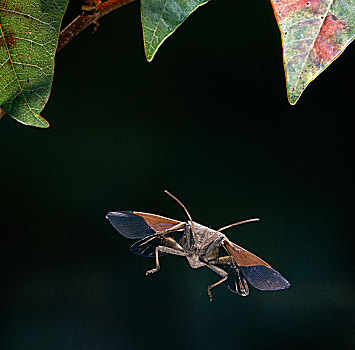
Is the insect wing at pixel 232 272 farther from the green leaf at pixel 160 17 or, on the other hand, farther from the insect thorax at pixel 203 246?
the green leaf at pixel 160 17

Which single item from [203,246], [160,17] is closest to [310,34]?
[160,17]

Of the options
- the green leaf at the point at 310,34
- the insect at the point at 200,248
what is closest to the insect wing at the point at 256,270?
the insect at the point at 200,248

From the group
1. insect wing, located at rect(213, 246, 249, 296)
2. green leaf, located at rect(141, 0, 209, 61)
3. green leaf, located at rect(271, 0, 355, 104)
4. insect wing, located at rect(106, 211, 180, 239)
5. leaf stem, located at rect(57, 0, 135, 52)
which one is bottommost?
insect wing, located at rect(213, 246, 249, 296)

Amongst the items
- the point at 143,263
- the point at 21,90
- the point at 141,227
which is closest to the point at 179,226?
the point at 141,227

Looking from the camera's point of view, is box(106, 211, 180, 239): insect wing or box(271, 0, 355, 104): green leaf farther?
box(106, 211, 180, 239): insect wing

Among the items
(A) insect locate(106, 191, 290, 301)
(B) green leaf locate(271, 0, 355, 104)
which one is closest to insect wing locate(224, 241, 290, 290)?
(A) insect locate(106, 191, 290, 301)

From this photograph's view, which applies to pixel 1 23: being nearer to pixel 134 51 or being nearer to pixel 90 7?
pixel 90 7

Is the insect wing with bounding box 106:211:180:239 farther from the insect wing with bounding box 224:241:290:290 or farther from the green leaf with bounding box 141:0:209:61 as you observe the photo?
the green leaf with bounding box 141:0:209:61
